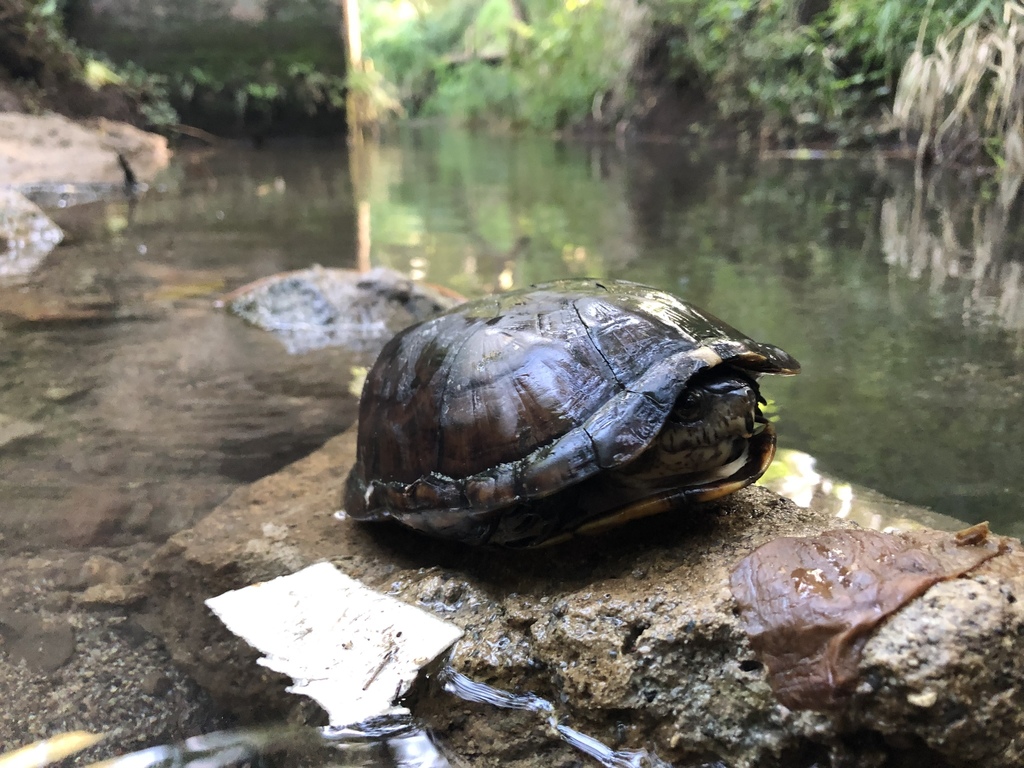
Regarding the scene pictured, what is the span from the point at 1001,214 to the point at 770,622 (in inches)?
194

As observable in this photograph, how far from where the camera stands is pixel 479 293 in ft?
13.0

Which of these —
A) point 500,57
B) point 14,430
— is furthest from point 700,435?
point 500,57

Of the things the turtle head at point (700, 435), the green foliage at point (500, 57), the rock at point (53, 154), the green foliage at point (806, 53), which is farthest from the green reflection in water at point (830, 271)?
the green foliage at point (500, 57)

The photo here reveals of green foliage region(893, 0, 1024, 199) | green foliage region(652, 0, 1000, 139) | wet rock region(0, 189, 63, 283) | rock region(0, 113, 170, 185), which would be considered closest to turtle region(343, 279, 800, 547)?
wet rock region(0, 189, 63, 283)

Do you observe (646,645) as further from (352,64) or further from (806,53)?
(352,64)

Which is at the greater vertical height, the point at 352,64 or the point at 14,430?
the point at 352,64

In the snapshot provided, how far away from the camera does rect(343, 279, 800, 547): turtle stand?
55.2 inches

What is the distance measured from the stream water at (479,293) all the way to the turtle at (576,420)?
79 cm

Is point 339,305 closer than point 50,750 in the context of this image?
No

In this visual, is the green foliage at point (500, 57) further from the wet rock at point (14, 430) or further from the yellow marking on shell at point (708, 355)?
the yellow marking on shell at point (708, 355)

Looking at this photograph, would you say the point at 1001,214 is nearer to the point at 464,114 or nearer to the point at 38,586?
the point at 38,586

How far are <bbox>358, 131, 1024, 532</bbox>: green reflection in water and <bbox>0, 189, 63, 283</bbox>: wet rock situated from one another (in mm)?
2185

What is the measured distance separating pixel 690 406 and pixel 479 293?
2639mm

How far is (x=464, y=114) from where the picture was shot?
24.2 meters
